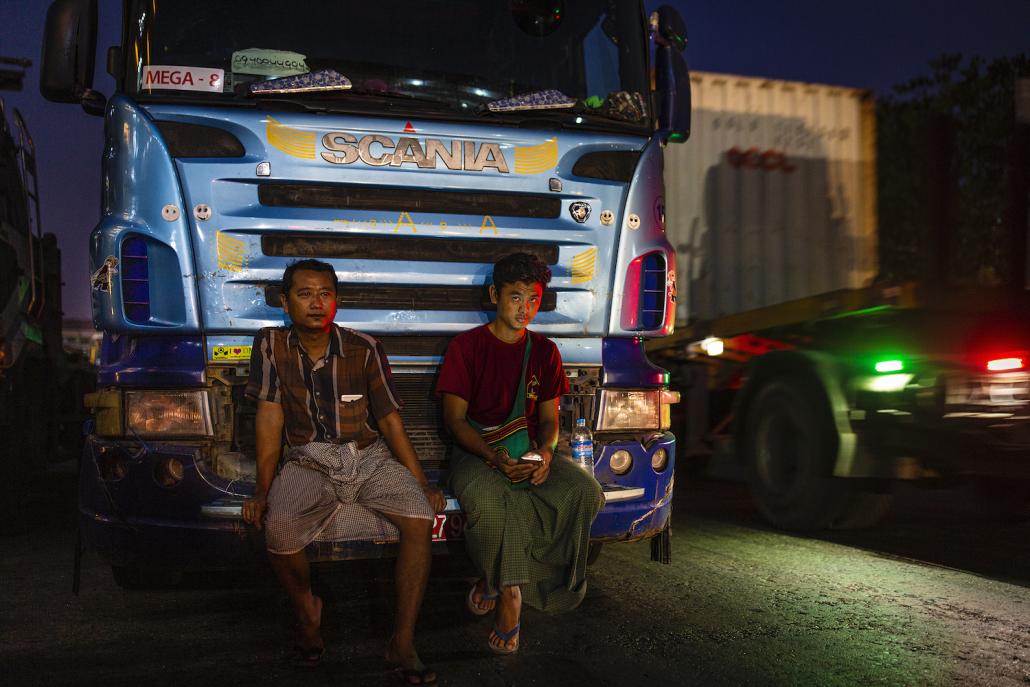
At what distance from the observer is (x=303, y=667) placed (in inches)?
158

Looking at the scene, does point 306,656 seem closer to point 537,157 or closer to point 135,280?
point 135,280

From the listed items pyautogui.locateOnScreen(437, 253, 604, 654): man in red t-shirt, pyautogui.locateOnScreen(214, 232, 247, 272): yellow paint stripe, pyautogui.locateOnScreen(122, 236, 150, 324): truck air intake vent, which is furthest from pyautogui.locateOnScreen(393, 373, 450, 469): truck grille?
pyautogui.locateOnScreen(122, 236, 150, 324): truck air intake vent

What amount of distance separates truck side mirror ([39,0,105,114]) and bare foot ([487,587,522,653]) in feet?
9.95

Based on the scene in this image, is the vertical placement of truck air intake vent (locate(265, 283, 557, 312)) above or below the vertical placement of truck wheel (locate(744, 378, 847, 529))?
above

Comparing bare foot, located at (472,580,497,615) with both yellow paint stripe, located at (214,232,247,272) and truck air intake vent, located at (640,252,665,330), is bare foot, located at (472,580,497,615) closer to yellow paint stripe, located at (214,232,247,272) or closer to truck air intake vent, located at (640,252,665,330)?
truck air intake vent, located at (640,252,665,330)

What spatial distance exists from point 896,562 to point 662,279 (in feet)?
7.84

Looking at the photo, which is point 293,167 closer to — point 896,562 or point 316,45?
point 316,45

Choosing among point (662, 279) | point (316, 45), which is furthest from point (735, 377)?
point (316, 45)

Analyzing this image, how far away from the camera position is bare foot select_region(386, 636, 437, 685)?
3.78 metres

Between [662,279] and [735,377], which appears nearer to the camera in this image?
[662,279]

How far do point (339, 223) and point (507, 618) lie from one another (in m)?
1.85

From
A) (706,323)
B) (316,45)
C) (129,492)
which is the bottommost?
(129,492)

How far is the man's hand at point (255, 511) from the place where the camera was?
158 inches

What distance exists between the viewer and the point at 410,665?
380cm
